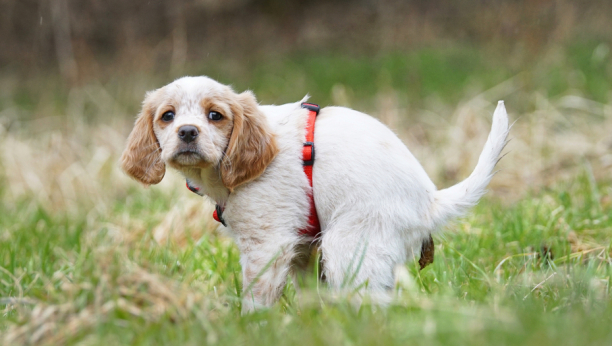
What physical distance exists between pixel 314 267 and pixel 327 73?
8269 millimetres

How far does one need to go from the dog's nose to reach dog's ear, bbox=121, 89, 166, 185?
31 cm

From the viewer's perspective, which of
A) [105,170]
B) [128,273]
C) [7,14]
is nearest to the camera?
[128,273]

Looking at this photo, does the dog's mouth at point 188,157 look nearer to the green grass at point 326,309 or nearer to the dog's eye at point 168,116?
the dog's eye at point 168,116

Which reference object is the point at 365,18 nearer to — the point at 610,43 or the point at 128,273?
the point at 610,43

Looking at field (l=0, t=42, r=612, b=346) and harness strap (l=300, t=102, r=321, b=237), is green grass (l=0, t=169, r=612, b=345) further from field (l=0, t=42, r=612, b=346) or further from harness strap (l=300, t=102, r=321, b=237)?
harness strap (l=300, t=102, r=321, b=237)

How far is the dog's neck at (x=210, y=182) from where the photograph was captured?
9.16 feet

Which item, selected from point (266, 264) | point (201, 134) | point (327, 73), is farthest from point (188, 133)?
point (327, 73)

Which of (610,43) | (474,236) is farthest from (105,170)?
(610,43)

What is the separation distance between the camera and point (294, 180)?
106 inches

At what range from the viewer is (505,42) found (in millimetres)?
10422

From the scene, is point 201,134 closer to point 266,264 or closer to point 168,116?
point 168,116

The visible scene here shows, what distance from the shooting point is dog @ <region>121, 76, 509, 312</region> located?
8.34ft

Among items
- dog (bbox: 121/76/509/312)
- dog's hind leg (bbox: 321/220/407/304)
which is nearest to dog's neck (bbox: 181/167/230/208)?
dog (bbox: 121/76/509/312)

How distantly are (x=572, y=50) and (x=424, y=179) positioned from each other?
26.8 feet
